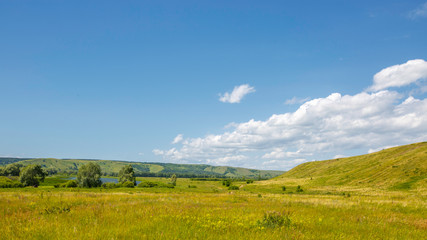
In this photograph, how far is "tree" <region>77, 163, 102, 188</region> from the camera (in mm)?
73688

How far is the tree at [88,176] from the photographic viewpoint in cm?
7369

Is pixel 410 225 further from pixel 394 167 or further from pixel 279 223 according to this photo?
pixel 394 167

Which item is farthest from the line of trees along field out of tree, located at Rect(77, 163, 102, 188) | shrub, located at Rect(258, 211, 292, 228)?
shrub, located at Rect(258, 211, 292, 228)

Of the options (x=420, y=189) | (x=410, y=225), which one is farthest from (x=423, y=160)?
(x=410, y=225)

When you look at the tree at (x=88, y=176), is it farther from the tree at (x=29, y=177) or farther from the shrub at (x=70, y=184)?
the tree at (x=29, y=177)

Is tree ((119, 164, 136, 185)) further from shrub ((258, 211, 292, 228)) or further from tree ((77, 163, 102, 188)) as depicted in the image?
shrub ((258, 211, 292, 228))

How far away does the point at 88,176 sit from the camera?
7481 centimetres

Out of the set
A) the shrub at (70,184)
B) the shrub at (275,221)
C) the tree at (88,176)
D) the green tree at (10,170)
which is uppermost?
the shrub at (275,221)

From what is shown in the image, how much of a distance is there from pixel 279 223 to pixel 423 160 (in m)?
69.3

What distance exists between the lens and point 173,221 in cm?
742

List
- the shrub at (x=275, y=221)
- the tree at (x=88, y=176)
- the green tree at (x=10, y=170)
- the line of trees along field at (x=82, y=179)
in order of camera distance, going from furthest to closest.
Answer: the green tree at (x=10, y=170)
the tree at (x=88, y=176)
the line of trees along field at (x=82, y=179)
the shrub at (x=275, y=221)

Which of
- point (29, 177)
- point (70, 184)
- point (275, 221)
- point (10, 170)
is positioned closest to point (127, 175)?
point (70, 184)

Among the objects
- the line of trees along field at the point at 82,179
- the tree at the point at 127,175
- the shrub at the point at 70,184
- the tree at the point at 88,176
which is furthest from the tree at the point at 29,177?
the tree at the point at 127,175

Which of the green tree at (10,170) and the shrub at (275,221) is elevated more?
the shrub at (275,221)
